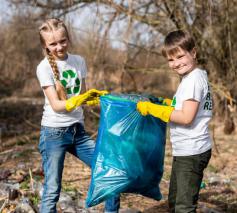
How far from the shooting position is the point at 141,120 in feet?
9.66

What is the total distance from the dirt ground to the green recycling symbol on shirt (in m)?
1.33

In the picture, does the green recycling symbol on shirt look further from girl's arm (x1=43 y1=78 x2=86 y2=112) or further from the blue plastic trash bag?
the blue plastic trash bag

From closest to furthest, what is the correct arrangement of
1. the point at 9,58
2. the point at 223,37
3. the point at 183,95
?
the point at 183,95 < the point at 223,37 < the point at 9,58

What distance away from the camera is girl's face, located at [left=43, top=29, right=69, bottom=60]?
297 centimetres

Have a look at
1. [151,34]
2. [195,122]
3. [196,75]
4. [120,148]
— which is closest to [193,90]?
[196,75]

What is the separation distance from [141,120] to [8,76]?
409 inches

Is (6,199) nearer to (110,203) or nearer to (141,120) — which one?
(110,203)

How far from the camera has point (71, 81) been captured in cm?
311

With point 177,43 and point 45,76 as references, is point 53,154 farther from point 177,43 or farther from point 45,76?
point 177,43

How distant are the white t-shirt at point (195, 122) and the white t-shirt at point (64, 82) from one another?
29.4 inches

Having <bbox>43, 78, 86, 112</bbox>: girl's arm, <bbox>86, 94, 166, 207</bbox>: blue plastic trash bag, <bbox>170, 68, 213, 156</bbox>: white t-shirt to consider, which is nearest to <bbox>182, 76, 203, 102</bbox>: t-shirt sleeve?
<bbox>170, 68, 213, 156</bbox>: white t-shirt

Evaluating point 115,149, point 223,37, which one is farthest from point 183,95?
point 223,37

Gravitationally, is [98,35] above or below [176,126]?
above

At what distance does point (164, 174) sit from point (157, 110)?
2810 millimetres
